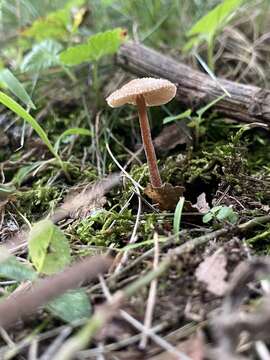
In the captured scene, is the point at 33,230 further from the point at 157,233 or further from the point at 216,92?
the point at 216,92

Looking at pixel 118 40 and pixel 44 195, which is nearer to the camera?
pixel 44 195

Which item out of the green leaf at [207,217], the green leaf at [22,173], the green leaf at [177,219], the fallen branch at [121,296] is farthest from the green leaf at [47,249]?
the green leaf at [22,173]

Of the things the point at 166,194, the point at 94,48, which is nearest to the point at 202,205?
the point at 166,194

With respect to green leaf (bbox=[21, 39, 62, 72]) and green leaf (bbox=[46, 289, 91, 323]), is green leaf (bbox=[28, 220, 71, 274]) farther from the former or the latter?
green leaf (bbox=[21, 39, 62, 72])

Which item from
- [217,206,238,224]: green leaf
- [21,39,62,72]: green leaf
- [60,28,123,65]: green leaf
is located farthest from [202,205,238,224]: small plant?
[21,39,62,72]: green leaf

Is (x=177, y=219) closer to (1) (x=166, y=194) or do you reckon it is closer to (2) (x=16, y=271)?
(1) (x=166, y=194)

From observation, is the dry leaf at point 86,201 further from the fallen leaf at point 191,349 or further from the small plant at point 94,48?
the fallen leaf at point 191,349

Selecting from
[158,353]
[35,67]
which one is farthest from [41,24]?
[158,353]
